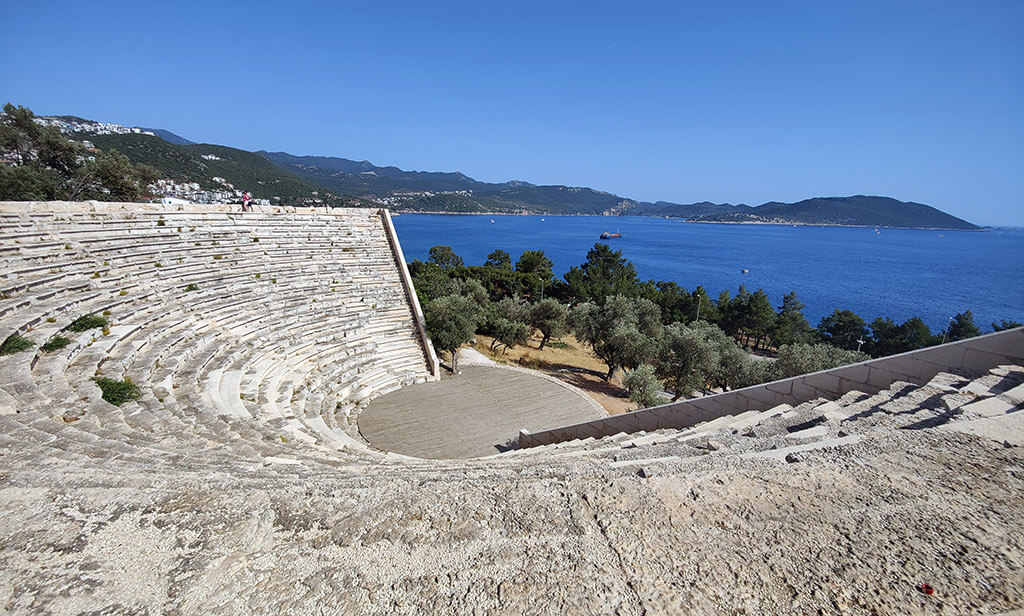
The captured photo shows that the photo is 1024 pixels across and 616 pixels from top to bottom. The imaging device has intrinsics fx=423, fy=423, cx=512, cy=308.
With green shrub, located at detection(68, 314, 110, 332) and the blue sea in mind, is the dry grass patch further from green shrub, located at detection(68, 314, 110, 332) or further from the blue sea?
the blue sea

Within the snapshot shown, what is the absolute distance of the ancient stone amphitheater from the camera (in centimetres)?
287

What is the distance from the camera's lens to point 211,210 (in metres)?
17.8

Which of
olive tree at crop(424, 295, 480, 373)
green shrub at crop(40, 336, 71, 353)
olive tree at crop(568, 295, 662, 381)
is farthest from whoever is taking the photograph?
olive tree at crop(568, 295, 662, 381)

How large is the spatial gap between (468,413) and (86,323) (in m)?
9.59

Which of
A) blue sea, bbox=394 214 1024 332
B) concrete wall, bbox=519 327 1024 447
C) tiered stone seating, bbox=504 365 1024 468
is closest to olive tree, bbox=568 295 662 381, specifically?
concrete wall, bbox=519 327 1024 447

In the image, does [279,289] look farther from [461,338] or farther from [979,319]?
[979,319]

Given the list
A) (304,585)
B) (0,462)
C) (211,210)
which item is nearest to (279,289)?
(211,210)

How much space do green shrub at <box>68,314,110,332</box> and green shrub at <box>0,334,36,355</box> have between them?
3.64 feet

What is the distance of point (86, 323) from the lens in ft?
29.9

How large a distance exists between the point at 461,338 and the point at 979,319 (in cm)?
7068

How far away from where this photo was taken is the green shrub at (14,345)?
7235 millimetres

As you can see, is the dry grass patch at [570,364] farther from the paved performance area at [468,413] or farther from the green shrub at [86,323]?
the green shrub at [86,323]

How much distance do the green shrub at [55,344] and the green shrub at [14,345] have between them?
7.1 inches

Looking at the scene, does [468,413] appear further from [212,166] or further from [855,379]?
[212,166]
